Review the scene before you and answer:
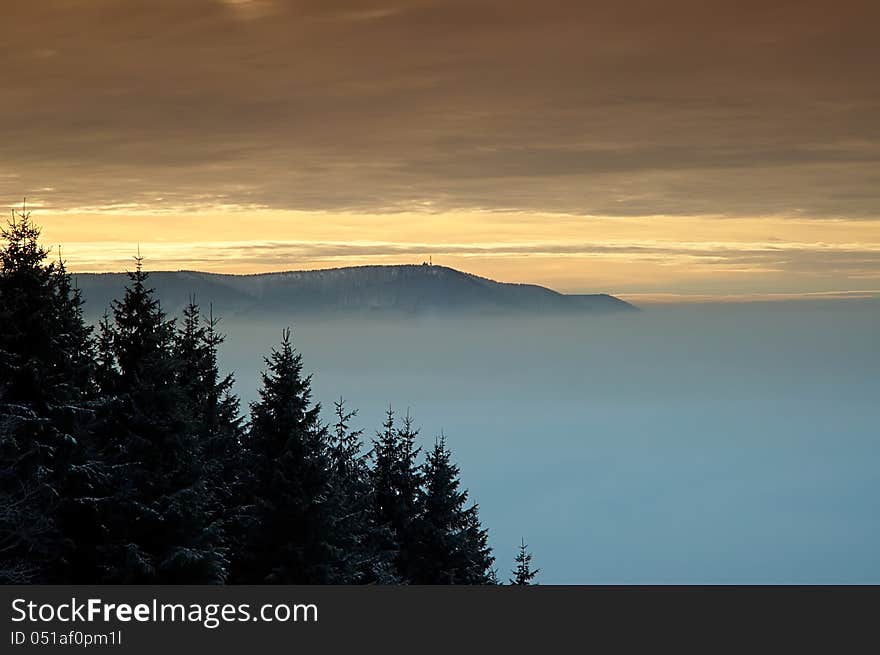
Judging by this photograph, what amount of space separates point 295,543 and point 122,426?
5.34 meters

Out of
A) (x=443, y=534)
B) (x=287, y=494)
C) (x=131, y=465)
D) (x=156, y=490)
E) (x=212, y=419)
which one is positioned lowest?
(x=443, y=534)

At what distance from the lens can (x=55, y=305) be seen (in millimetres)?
22891

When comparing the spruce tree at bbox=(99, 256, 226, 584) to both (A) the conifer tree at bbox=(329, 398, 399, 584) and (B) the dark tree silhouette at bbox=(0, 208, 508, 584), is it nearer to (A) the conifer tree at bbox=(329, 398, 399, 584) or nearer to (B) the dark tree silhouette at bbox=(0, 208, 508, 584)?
(B) the dark tree silhouette at bbox=(0, 208, 508, 584)

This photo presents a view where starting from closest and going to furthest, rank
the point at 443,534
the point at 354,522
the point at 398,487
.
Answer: the point at 354,522 < the point at 443,534 < the point at 398,487

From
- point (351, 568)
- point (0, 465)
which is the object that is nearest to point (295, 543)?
point (351, 568)

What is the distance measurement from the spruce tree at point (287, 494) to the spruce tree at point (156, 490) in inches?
97.5

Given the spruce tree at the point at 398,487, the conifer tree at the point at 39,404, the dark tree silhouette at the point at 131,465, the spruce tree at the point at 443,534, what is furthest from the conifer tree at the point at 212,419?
the spruce tree at the point at 443,534

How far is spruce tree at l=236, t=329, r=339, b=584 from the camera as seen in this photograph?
2489 cm

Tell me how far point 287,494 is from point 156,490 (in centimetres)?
405

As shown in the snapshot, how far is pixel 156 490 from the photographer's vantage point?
21734 millimetres

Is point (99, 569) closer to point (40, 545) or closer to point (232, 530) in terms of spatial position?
point (40, 545)

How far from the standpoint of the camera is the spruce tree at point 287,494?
24.9m

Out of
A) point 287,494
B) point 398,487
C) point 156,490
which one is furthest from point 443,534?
point 156,490

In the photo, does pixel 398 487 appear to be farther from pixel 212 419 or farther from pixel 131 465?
pixel 131 465
